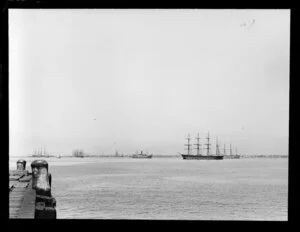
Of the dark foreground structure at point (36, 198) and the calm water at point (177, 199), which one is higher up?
the dark foreground structure at point (36, 198)

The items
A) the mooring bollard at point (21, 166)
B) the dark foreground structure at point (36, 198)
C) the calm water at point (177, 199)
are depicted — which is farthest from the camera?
the calm water at point (177, 199)

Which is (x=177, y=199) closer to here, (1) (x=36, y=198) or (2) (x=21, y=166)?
(2) (x=21, y=166)

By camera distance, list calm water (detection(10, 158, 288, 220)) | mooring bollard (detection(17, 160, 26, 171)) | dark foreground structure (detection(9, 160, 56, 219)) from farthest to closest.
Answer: calm water (detection(10, 158, 288, 220)), mooring bollard (detection(17, 160, 26, 171)), dark foreground structure (detection(9, 160, 56, 219))

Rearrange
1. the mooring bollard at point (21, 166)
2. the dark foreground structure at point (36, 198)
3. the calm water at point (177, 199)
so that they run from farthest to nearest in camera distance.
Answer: the calm water at point (177, 199)
the mooring bollard at point (21, 166)
the dark foreground structure at point (36, 198)

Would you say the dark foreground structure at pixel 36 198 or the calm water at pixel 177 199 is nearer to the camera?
the dark foreground structure at pixel 36 198

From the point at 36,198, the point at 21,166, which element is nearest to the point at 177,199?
the point at 21,166

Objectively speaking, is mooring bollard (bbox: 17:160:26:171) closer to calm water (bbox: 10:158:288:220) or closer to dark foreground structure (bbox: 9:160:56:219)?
dark foreground structure (bbox: 9:160:56:219)

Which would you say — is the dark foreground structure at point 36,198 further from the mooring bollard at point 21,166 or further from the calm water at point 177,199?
the calm water at point 177,199

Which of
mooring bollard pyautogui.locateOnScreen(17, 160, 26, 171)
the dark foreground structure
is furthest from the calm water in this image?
the dark foreground structure

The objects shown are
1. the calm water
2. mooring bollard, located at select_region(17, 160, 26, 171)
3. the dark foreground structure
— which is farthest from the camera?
the calm water

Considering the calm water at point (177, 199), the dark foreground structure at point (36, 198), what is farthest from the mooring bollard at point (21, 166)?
the calm water at point (177, 199)
